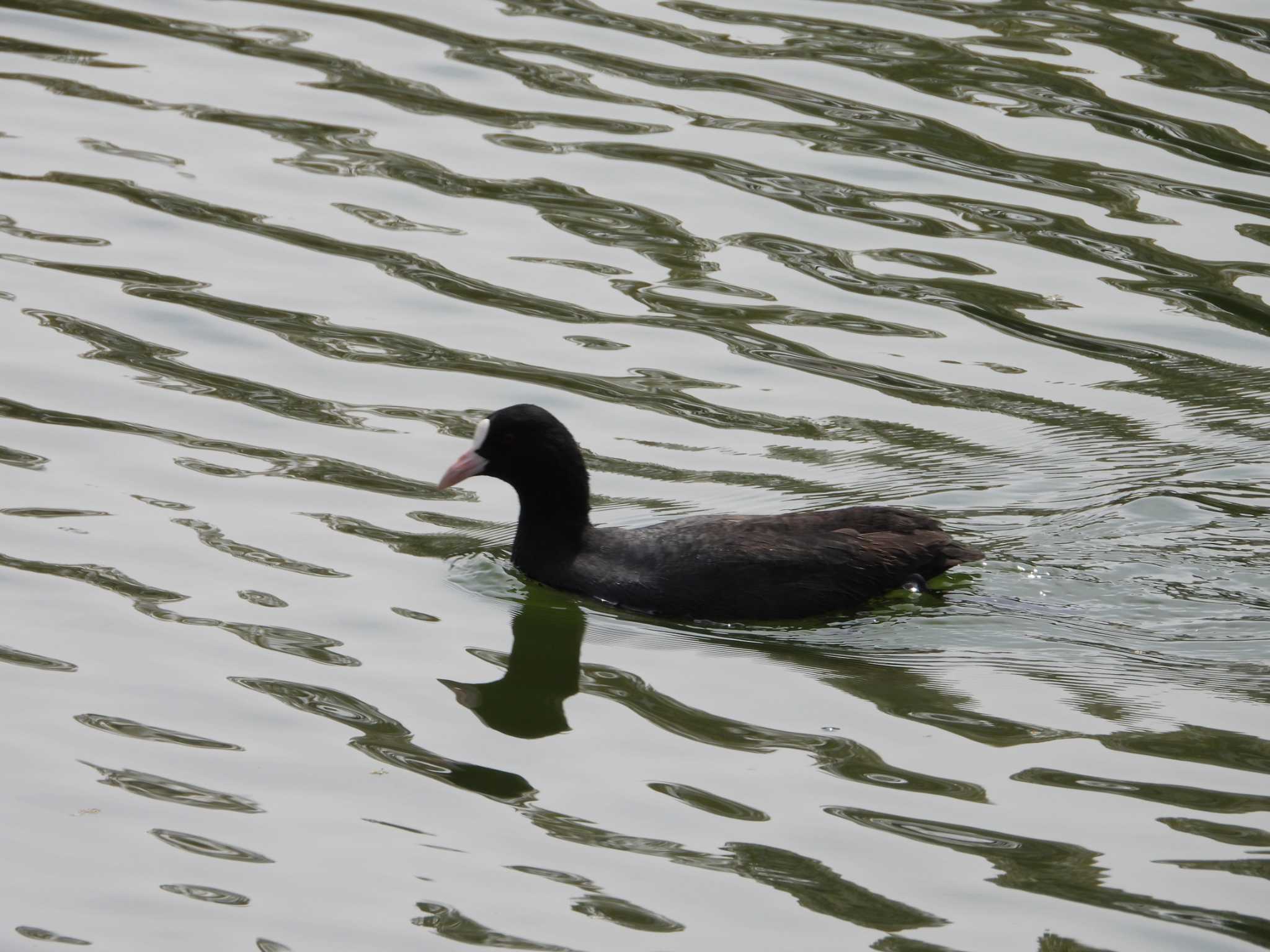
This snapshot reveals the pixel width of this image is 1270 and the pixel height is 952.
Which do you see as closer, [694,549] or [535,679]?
[535,679]

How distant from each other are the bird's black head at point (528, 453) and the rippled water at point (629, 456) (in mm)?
409

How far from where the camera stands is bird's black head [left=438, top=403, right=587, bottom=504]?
8039mm

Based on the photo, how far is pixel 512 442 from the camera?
8.09m

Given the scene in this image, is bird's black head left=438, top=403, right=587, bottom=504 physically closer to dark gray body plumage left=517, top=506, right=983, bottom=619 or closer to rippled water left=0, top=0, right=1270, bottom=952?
dark gray body plumage left=517, top=506, right=983, bottom=619

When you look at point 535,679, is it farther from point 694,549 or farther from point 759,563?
point 759,563

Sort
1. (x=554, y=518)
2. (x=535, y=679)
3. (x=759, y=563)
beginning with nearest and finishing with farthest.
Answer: (x=535, y=679)
(x=759, y=563)
(x=554, y=518)

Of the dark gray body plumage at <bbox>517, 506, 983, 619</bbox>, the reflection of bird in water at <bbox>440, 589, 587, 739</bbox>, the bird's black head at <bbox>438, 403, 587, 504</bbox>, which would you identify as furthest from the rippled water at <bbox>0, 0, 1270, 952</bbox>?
the bird's black head at <bbox>438, 403, 587, 504</bbox>

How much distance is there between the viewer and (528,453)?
8.09m

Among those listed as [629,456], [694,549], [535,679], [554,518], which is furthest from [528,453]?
[535,679]

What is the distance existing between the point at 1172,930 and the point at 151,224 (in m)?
7.67

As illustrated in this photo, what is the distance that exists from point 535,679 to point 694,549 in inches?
38.9

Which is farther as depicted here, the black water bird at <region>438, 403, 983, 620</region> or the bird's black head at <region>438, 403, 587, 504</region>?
the bird's black head at <region>438, 403, 587, 504</region>

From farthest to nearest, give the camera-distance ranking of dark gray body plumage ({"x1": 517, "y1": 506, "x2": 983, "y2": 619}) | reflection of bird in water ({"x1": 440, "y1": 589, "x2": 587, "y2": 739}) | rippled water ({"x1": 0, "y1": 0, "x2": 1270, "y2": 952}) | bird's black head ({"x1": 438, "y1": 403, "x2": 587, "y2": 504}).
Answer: bird's black head ({"x1": 438, "y1": 403, "x2": 587, "y2": 504}) < dark gray body plumage ({"x1": 517, "y1": 506, "x2": 983, "y2": 619}) < reflection of bird in water ({"x1": 440, "y1": 589, "x2": 587, "y2": 739}) < rippled water ({"x1": 0, "y1": 0, "x2": 1270, "y2": 952})

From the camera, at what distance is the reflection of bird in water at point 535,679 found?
22.2 feet
